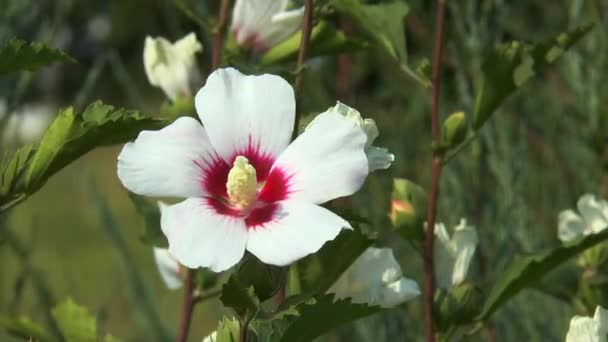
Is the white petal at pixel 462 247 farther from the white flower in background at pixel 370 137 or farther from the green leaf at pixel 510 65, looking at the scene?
the white flower in background at pixel 370 137

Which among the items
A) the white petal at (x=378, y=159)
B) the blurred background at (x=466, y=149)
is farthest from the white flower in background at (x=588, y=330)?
the blurred background at (x=466, y=149)

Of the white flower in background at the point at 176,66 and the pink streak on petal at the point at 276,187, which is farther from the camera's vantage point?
the white flower in background at the point at 176,66

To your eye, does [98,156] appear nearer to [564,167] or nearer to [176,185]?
[564,167]

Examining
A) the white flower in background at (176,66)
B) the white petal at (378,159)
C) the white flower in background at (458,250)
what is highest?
the white petal at (378,159)

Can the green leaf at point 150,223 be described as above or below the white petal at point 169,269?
above

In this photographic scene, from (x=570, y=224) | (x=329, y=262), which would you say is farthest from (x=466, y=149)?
(x=329, y=262)

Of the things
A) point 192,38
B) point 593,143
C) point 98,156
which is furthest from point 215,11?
point 98,156

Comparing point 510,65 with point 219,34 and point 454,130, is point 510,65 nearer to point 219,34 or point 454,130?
point 454,130
